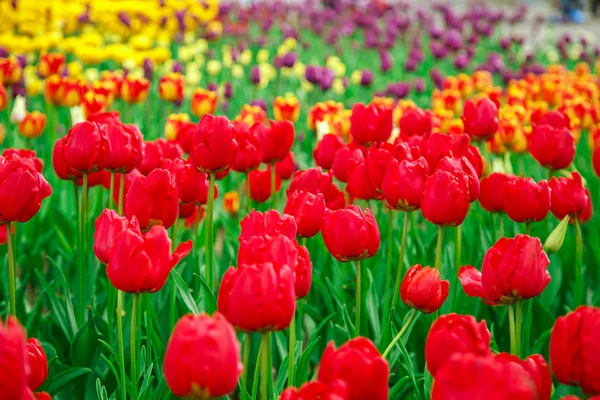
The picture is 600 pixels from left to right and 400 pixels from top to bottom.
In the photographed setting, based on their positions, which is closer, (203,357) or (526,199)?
(203,357)

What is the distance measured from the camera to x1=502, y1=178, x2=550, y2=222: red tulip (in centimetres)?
187

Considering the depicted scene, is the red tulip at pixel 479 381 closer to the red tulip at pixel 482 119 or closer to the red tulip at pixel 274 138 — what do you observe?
the red tulip at pixel 274 138

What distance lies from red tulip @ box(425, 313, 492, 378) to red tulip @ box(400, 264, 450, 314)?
0.38 metres

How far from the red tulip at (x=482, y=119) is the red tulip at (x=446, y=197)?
1.04 metres

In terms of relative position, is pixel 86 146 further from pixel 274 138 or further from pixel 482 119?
pixel 482 119

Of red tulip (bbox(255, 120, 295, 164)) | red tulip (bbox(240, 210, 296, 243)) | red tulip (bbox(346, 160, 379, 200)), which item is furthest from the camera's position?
red tulip (bbox(255, 120, 295, 164))

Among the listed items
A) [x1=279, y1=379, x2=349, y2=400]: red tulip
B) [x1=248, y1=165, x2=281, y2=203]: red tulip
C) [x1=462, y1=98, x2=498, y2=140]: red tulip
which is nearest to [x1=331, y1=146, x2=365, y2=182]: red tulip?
[x1=248, y1=165, x2=281, y2=203]: red tulip

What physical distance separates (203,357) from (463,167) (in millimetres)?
1069

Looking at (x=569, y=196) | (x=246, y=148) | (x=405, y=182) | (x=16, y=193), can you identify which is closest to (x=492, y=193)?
(x=569, y=196)

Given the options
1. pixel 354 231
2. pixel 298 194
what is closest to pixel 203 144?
pixel 298 194

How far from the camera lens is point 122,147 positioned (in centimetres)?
193

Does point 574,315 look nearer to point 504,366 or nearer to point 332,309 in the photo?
point 504,366

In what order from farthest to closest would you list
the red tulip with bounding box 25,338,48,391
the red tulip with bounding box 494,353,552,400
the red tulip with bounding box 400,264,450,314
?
1. the red tulip with bounding box 400,264,450,314
2. the red tulip with bounding box 25,338,48,391
3. the red tulip with bounding box 494,353,552,400

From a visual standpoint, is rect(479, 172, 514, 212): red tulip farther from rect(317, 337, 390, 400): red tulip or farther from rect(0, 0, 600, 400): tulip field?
rect(317, 337, 390, 400): red tulip
